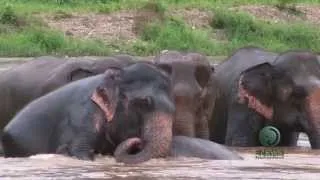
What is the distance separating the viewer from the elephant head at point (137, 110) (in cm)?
861

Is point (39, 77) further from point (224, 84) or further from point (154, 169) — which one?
point (154, 169)

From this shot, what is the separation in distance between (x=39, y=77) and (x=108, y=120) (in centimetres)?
292

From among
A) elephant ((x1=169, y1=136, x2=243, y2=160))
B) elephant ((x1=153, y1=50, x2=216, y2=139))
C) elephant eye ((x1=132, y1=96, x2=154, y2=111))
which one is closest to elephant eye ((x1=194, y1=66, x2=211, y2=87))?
elephant ((x1=153, y1=50, x2=216, y2=139))

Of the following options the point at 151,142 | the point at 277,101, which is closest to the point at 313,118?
the point at 277,101

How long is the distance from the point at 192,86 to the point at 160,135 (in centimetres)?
214

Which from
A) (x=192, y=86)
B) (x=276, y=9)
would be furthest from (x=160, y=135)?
(x=276, y=9)

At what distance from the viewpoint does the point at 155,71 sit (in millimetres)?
8938

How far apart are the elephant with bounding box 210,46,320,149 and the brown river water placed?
5.30 ft

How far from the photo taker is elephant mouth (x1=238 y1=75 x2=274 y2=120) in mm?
11234

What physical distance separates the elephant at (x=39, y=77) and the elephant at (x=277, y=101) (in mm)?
1064

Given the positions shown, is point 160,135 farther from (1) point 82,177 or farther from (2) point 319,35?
(2) point 319,35

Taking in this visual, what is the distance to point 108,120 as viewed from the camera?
29.2 feet

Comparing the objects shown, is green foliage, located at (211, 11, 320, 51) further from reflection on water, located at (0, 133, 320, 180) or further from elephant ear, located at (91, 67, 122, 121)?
elephant ear, located at (91, 67, 122, 121)

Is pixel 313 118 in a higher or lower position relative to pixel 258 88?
lower
